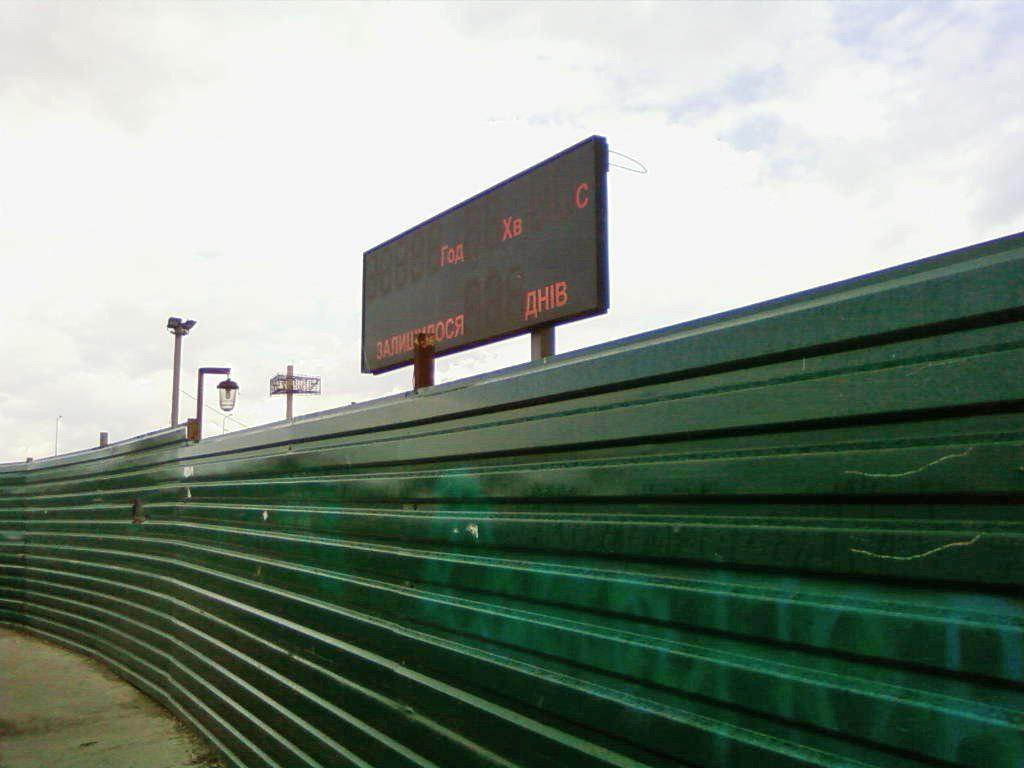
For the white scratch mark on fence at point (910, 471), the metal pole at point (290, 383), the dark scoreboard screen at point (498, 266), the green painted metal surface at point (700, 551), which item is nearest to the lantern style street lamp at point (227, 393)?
the dark scoreboard screen at point (498, 266)

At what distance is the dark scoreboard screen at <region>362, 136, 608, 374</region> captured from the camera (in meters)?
7.01

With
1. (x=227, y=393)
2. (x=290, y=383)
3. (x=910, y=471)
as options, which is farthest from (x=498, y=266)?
(x=290, y=383)

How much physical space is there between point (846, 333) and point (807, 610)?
23.3 inches

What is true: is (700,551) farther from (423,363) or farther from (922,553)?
(423,363)

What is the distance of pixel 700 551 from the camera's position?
2.20m

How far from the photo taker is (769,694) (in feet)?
6.38

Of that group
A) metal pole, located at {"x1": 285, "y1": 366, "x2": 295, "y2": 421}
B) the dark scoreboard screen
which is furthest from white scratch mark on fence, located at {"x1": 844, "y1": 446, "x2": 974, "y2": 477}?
metal pole, located at {"x1": 285, "y1": 366, "x2": 295, "y2": 421}

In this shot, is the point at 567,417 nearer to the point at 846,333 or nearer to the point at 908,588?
the point at 846,333

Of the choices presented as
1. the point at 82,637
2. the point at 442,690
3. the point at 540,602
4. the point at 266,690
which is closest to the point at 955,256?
the point at 540,602

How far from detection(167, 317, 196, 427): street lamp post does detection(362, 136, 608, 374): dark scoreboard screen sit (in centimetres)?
970

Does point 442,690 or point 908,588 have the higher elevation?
point 908,588

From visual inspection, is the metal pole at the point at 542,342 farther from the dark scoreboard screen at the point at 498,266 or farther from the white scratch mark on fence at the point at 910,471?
the white scratch mark on fence at the point at 910,471

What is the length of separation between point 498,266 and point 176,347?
12.7 m

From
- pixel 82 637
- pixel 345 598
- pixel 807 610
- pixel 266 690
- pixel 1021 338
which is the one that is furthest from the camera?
pixel 82 637
